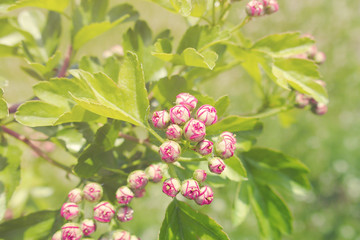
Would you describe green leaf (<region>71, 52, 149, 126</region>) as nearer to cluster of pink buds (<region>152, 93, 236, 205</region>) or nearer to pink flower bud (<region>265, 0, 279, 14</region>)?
cluster of pink buds (<region>152, 93, 236, 205</region>)

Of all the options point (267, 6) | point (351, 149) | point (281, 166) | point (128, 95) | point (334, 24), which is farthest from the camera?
point (334, 24)

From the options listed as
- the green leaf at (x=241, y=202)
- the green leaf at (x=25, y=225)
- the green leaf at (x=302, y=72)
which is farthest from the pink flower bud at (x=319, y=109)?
the green leaf at (x=25, y=225)

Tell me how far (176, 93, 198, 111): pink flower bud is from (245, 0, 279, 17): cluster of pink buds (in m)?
Answer: 0.33

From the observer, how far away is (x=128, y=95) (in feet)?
2.89

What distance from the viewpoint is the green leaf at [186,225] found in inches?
35.4

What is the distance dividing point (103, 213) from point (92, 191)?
0.06m

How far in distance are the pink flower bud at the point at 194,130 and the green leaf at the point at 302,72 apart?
0.36 meters

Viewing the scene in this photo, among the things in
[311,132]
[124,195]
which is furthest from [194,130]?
[311,132]

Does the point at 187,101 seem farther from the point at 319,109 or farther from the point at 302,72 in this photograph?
the point at 319,109

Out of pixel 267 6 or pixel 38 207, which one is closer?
pixel 267 6

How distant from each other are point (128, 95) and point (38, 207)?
1454mm

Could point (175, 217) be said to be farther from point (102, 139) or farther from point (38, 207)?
point (38, 207)

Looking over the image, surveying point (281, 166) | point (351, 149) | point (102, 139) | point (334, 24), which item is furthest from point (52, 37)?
point (334, 24)

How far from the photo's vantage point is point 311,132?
13.0 ft
